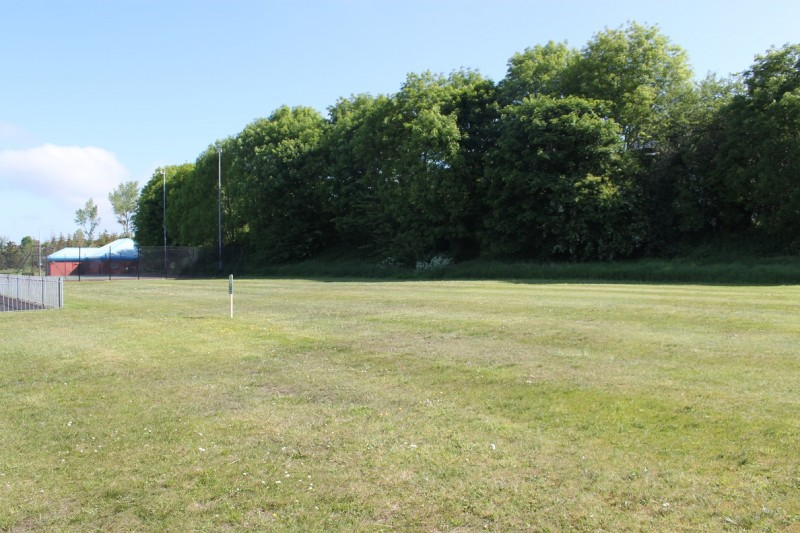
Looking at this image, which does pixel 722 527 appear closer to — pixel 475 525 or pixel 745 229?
pixel 475 525

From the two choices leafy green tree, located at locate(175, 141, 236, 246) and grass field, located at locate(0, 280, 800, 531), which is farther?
leafy green tree, located at locate(175, 141, 236, 246)

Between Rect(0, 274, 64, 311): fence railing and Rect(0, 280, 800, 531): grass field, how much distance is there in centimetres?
1183

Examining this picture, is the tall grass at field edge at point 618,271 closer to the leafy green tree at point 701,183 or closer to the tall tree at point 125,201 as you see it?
the leafy green tree at point 701,183

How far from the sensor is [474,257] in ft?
166

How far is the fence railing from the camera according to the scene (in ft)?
78.6

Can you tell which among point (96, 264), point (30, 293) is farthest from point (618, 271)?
point (96, 264)

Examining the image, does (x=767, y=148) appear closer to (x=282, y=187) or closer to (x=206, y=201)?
(x=282, y=187)

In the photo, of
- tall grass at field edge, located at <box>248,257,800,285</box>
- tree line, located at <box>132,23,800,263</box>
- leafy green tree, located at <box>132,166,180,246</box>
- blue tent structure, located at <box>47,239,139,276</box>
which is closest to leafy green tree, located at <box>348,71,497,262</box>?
tree line, located at <box>132,23,800,263</box>

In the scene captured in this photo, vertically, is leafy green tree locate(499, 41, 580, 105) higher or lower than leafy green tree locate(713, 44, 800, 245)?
higher

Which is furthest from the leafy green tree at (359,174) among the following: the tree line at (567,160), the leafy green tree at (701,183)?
the leafy green tree at (701,183)

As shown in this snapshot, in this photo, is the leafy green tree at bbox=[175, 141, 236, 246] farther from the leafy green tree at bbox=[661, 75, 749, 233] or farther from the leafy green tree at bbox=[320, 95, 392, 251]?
the leafy green tree at bbox=[661, 75, 749, 233]

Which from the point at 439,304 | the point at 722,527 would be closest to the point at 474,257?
the point at 439,304

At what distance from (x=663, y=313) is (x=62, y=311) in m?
20.4

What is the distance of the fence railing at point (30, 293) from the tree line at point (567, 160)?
28.9 meters
